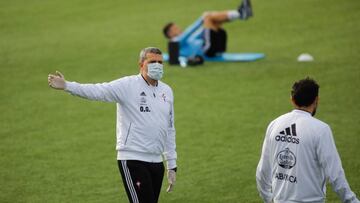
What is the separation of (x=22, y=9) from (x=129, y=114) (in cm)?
1952

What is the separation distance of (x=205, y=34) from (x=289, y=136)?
12834 mm

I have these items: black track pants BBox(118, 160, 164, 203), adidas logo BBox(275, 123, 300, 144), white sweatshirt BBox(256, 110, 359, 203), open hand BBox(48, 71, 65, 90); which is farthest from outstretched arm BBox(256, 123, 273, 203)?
open hand BBox(48, 71, 65, 90)

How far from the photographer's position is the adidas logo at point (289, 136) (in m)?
6.32

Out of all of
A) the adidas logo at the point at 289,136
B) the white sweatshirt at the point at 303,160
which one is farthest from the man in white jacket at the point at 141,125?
the adidas logo at the point at 289,136

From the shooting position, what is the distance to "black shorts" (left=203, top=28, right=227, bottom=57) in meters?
18.9

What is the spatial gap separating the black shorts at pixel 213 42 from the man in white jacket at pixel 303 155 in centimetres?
1257

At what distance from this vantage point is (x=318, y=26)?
22516 mm

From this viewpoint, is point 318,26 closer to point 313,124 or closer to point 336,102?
point 336,102

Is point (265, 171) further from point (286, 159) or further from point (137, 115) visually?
point (137, 115)

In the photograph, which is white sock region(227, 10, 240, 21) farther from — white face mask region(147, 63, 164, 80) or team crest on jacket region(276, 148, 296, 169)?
team crest on jacket region(276, 148, 296, 169)

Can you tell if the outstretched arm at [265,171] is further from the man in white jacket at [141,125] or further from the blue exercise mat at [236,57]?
the blue exercise mat at [236,57]

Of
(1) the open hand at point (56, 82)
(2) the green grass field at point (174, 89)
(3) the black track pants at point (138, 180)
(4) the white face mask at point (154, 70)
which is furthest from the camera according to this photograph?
(2) the green grass field at point (174, 89)

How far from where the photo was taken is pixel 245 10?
19.5 meters

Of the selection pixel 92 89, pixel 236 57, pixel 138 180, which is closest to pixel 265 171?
pixel 138 180
